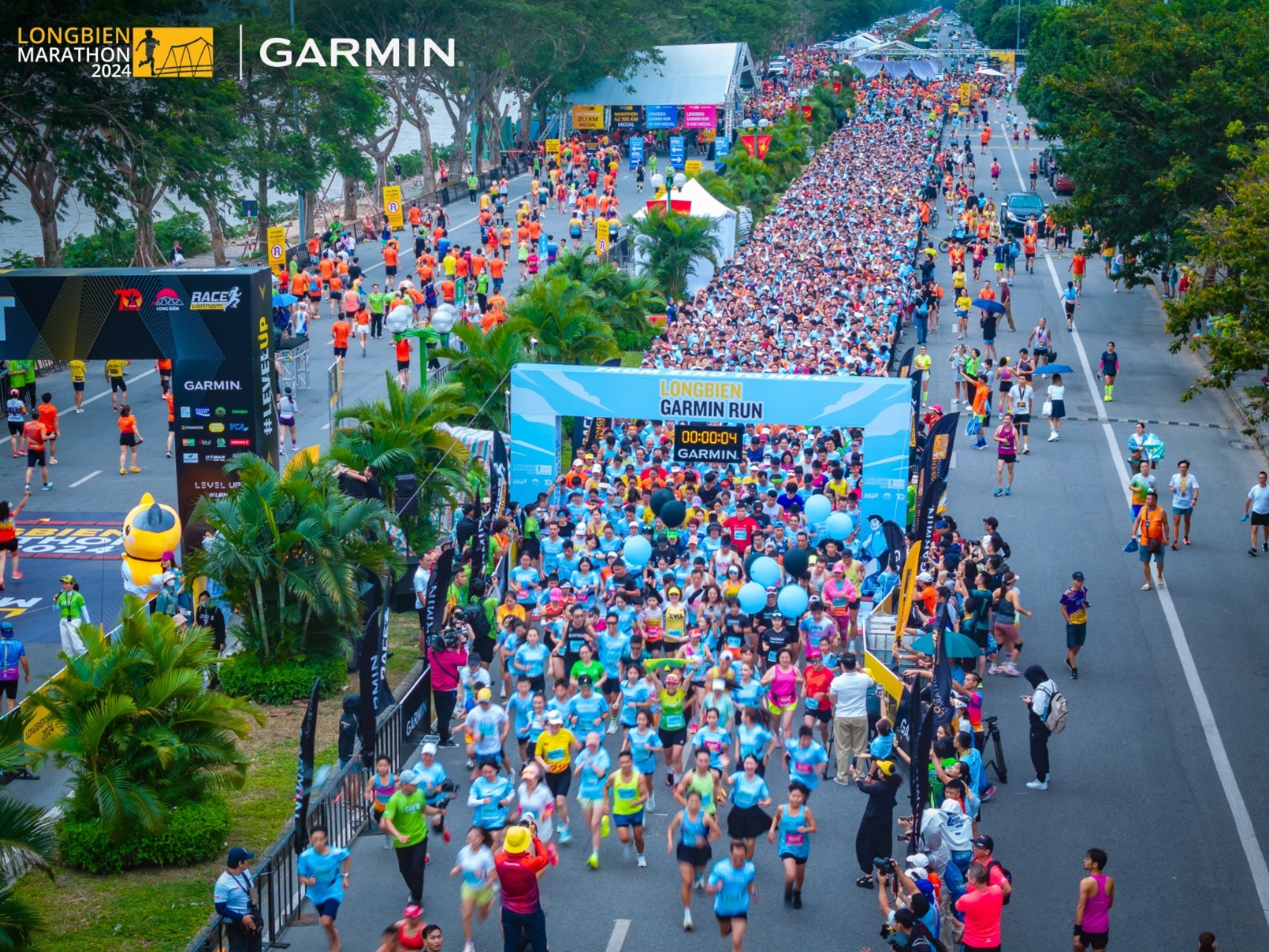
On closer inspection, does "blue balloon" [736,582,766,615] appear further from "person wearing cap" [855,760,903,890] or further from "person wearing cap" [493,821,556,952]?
"person wearing cap" [493,821,556,952]

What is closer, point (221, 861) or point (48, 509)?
point (221, 861)

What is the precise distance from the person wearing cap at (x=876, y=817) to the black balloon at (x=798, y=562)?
6006mm

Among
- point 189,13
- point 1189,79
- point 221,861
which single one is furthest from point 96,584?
point 1189,79

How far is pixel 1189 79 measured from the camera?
1367 inches

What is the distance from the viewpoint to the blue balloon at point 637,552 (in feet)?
62.6

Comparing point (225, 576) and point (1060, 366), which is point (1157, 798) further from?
point (1060, 366)

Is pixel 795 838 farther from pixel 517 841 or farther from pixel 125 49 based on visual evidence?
pixel 125 49

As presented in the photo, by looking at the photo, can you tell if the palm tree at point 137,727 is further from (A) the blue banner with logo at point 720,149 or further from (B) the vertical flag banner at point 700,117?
(B) the vertical flag banner at point 700,117

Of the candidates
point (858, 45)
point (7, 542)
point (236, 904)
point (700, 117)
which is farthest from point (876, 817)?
point (858, 45)

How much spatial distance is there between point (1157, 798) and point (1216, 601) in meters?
6.57

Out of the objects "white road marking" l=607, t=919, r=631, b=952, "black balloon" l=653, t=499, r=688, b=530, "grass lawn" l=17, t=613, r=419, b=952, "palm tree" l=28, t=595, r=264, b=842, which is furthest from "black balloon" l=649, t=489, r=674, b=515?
"white road marking" l=607, t=919, r=631, b=952

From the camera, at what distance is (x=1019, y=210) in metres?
55.8

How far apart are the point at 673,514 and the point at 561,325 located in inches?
386

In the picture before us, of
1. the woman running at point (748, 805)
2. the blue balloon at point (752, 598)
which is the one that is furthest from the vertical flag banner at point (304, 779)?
the blue balloon at point (752, 598)
